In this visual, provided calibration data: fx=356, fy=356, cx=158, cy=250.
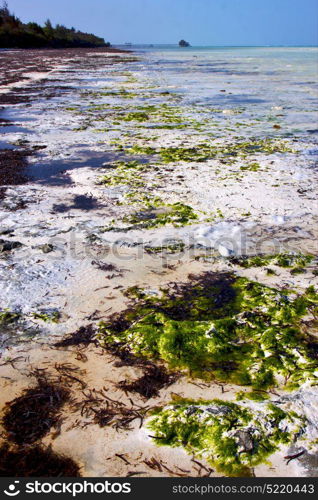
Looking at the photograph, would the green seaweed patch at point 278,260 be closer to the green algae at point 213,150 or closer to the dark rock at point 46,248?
the dark rock at point 46,248

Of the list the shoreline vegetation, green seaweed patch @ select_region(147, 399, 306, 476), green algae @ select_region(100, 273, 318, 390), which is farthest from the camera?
the shoreline vegetation

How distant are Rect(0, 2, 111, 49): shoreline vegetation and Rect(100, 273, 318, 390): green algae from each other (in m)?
68.2

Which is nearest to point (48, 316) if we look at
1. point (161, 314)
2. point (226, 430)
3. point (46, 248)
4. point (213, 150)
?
Result: point (161, 314)

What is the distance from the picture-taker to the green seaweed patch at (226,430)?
6.36 ft

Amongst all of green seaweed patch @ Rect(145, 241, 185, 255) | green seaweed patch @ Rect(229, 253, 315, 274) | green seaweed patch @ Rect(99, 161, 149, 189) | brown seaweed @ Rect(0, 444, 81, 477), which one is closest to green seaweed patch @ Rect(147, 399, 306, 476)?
brown seaweed @ Rect(0, 444, 81, 477)

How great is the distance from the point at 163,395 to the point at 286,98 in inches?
583

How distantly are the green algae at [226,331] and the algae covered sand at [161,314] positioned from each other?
1 cm

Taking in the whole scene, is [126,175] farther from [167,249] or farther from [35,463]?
[35,463]

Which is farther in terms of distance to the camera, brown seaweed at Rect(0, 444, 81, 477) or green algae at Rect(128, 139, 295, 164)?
green algae at Rect(128, 139, 295, 164)

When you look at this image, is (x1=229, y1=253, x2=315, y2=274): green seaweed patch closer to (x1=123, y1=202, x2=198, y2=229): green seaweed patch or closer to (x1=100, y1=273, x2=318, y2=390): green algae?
(x1=100, y1=273, x2=318, y2=390): green algae

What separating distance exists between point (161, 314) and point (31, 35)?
7201 centimetres

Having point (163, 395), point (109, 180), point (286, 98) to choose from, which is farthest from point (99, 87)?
point (163, 395)

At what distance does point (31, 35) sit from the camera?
60688 millimetres

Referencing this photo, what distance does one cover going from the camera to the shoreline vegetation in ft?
190
